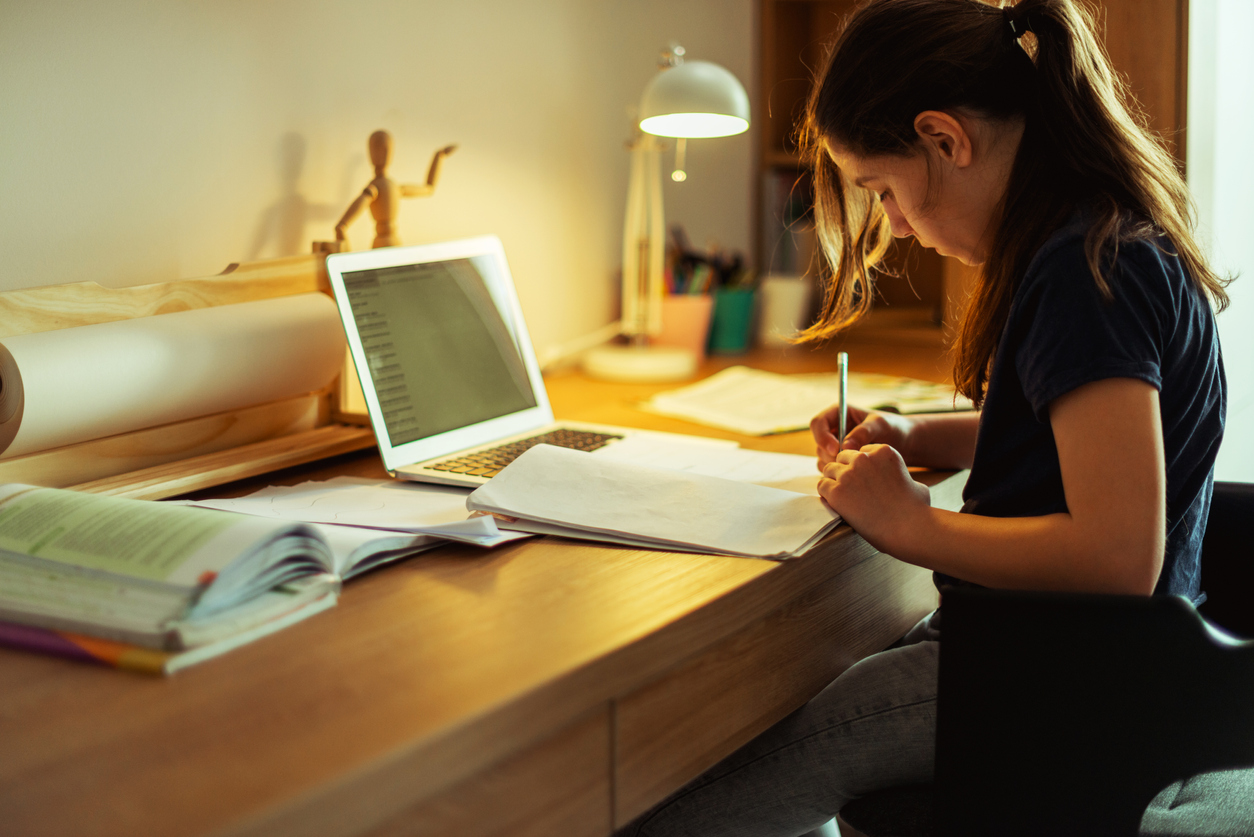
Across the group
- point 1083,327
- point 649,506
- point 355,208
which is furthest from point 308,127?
point 1083,327

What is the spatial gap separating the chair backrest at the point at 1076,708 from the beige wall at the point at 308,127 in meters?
0.92

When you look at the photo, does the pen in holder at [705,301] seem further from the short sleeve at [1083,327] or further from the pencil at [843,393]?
the short sleeve at [1083,327]

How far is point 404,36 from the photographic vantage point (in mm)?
1368

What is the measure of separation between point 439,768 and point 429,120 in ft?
3.65

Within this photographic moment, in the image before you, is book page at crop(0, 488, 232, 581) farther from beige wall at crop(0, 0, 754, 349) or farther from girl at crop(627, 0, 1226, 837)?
girl at crop(627, 0, 1226, 837)

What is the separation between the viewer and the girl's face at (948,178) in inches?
33.8

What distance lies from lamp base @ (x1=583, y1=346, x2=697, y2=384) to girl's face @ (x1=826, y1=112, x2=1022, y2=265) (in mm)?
701

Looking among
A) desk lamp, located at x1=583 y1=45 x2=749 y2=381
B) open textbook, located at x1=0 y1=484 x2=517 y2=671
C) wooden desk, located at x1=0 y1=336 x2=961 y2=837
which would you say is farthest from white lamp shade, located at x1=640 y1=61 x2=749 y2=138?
open textbook, located at x1=0 y1=484 x2=517 y2=671

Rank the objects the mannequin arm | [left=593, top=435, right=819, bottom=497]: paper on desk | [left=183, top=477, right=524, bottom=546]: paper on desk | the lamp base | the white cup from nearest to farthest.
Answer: [left=183, top=477, right=524, bottom=546]: paper on desk
[left=593, top=435, right=819, bottom=497]: paper on desk
the mannequin arm
the lamp base
the white cup

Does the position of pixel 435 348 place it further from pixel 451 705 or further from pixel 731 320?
pixel 731 320

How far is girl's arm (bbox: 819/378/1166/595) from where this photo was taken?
0.70 metres

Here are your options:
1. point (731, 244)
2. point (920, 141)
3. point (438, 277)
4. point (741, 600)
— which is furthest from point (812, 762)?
point (731, 244)

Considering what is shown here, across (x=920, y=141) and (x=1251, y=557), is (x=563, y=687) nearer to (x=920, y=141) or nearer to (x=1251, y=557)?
(x=920, y=141)

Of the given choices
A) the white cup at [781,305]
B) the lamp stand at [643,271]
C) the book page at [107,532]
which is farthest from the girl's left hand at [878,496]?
the white cup at [781,305]
